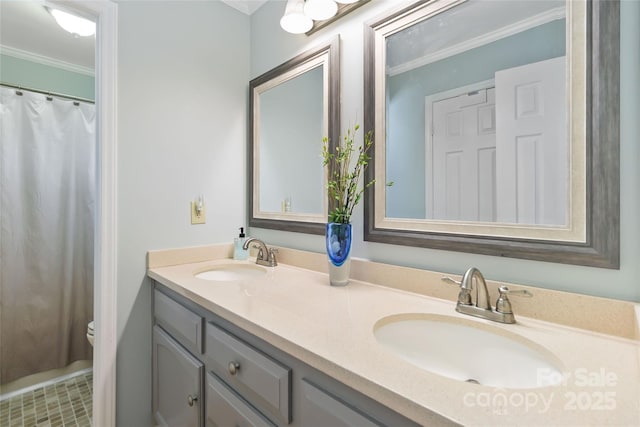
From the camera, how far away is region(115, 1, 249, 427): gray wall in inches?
54.3

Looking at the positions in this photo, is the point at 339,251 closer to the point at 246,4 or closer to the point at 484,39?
the point at 484,39

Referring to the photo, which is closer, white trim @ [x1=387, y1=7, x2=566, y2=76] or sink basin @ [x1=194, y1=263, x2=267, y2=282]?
white trim @ [x1=387, y1=7, x2=566, y2=76]

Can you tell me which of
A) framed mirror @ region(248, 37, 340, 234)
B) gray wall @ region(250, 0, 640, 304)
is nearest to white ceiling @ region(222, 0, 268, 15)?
gray wall @ region(250, 0, 640, 304)

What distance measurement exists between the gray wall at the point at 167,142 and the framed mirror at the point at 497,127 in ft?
2.94

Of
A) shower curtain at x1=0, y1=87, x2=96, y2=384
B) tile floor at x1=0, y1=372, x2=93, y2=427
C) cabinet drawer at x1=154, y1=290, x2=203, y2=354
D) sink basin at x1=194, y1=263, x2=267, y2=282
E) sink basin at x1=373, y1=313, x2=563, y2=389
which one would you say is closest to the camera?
sink basin at x1=373, y1=313, x2=563, y2=389

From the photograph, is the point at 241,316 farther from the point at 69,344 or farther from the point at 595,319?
the point at 69,344

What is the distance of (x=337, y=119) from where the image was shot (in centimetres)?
131

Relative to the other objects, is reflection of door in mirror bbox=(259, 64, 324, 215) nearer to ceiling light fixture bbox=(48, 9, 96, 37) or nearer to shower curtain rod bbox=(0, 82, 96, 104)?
ceiling light fixture bbox=(48, 9, 96, 37)

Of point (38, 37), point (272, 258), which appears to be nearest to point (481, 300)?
point (272, 258)

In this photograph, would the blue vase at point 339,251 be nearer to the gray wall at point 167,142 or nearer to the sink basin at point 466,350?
the sink basin at point 466,350

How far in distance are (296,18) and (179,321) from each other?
1386 millimetres

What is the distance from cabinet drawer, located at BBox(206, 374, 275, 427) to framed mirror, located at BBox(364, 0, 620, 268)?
693 millimetres

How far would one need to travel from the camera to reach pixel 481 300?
833mm

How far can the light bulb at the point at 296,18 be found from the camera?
4.40 feet
